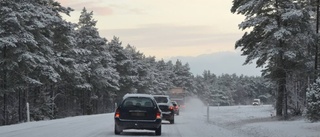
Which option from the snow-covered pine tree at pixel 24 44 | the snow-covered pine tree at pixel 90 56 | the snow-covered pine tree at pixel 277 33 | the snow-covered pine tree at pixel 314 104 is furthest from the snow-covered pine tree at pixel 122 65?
the snow-covered pine tree at pixel 314 104

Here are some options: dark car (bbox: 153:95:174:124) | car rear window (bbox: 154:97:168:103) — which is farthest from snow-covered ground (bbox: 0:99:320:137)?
car rear window (bbox: 154:97:168:103)

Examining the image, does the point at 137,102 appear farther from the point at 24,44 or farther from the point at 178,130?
the point at 24,44

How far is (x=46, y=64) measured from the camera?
39406 mm

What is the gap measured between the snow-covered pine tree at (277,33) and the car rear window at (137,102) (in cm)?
1176

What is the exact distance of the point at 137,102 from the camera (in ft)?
59.6

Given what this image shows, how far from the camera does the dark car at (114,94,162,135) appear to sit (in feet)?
58.1

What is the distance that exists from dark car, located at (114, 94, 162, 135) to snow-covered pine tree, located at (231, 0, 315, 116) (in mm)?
A: 11993

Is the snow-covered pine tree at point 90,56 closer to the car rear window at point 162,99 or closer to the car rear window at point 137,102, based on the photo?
the car rear window at point 162,99

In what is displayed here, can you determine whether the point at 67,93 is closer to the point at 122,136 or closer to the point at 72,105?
the point at 72,105

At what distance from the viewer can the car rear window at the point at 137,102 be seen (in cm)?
1798

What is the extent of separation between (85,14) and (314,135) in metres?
48.2

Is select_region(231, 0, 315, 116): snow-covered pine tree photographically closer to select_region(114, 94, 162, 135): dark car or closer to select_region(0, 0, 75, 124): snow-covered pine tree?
select_region(114, 94, 162, 135): dark car

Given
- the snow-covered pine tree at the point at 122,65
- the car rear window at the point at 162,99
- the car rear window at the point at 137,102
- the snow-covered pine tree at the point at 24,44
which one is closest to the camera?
the car rear window at the point at 137,102

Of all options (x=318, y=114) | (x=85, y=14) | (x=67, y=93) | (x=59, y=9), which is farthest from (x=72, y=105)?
(x=318, y=114)
